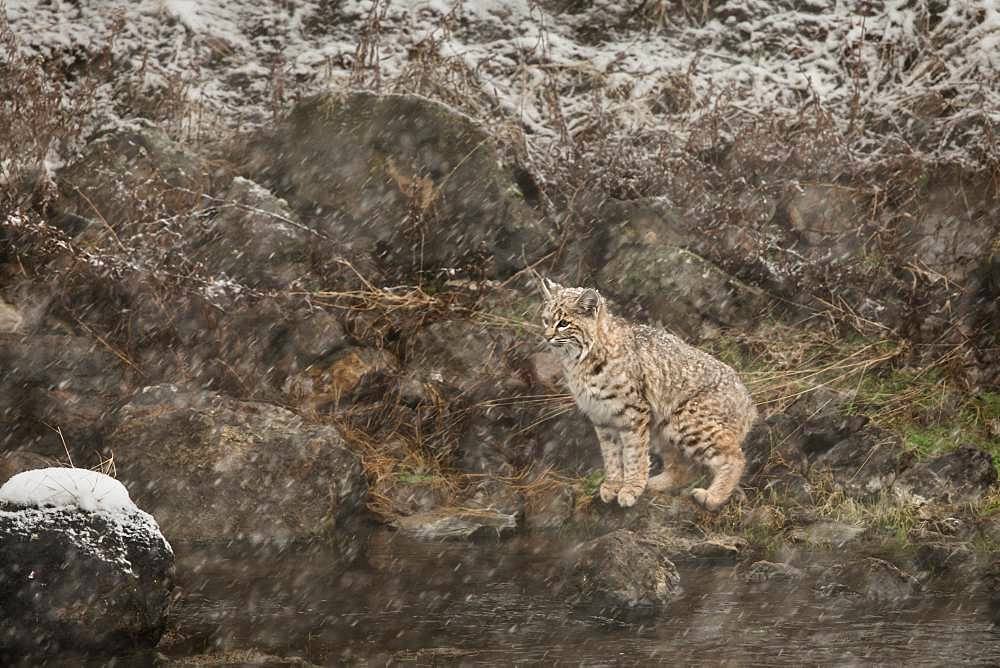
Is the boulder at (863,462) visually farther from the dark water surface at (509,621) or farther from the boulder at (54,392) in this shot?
the boulder at (54,392)

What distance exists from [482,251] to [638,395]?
282 centimetres

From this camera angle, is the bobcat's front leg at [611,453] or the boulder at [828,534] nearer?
the boulder at [828,534]

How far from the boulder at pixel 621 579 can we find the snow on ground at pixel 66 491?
96.4 inches

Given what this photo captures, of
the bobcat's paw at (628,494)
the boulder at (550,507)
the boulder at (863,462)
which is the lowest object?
the boulder at (550,507)

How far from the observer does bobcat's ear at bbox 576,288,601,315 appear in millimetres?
7672

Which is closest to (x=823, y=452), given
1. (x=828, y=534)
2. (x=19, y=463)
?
(x=828, y=534)

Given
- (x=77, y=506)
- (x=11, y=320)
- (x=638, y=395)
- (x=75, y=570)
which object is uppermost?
(x=638, y=395)

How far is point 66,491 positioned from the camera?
5637 mm

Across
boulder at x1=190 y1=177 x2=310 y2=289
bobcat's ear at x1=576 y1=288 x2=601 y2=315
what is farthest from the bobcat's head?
boulder at x1=190 y1=177 x2=310 y2=289

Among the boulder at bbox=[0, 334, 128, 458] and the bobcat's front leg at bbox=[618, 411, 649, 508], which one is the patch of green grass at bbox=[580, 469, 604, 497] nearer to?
the bobcat's front leg at bbox=[618, 411, 649, 508]

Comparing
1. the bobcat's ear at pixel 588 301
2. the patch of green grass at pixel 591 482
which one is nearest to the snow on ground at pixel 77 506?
the bobcat's ear at pixel 588 301

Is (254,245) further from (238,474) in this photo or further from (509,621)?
(509,621)

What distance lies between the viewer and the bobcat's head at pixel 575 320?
25.3 feet

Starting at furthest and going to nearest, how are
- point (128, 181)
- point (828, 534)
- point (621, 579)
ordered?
point (128, 181), point (828, 534), point (621, 579)
